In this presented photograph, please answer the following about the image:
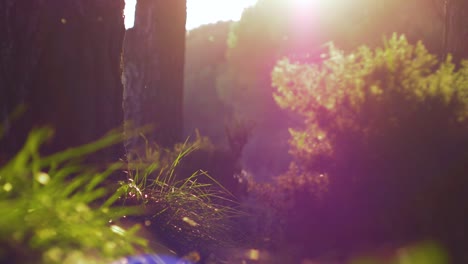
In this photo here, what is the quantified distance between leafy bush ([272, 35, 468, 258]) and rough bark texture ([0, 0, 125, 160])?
5.80 feet

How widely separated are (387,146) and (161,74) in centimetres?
545

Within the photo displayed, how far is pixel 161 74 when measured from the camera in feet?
29.7

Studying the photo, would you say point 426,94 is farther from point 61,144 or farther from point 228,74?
point 228,74

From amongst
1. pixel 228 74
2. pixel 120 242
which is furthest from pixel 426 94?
pixel 228 74

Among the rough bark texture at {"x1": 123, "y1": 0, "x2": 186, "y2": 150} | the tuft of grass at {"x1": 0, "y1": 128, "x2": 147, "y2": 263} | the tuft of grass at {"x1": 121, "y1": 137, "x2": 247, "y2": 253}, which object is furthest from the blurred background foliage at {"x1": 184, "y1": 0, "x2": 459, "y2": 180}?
the tuft of grass at {"x1": 0, "y1": 128, "x2": 147, "y2": 263}

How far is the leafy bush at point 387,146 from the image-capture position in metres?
3.81

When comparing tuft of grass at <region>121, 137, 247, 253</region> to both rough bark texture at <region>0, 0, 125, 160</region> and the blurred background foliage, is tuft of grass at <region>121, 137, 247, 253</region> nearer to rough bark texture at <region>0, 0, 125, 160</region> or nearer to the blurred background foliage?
rough bark texture at <region>0, 0, 125, 160</region>

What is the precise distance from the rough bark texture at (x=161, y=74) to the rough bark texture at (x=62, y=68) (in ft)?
11.7

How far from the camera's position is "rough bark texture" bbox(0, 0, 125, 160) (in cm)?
443

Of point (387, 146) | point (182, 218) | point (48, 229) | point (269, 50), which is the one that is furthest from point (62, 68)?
point (269, 50)

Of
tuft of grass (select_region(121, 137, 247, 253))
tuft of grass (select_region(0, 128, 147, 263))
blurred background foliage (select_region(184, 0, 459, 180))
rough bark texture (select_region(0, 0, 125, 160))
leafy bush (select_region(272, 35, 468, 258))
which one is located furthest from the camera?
blurred background foliage (select_region(184, 0, 459, 180))

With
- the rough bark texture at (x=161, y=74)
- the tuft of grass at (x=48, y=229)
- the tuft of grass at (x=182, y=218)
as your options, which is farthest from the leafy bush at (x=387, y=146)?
the rough bark texture at (x=161, y=74)

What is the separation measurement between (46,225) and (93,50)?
210 cm

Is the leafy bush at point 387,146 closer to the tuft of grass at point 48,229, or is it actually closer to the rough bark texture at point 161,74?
the tuft of grass at point 48,229
